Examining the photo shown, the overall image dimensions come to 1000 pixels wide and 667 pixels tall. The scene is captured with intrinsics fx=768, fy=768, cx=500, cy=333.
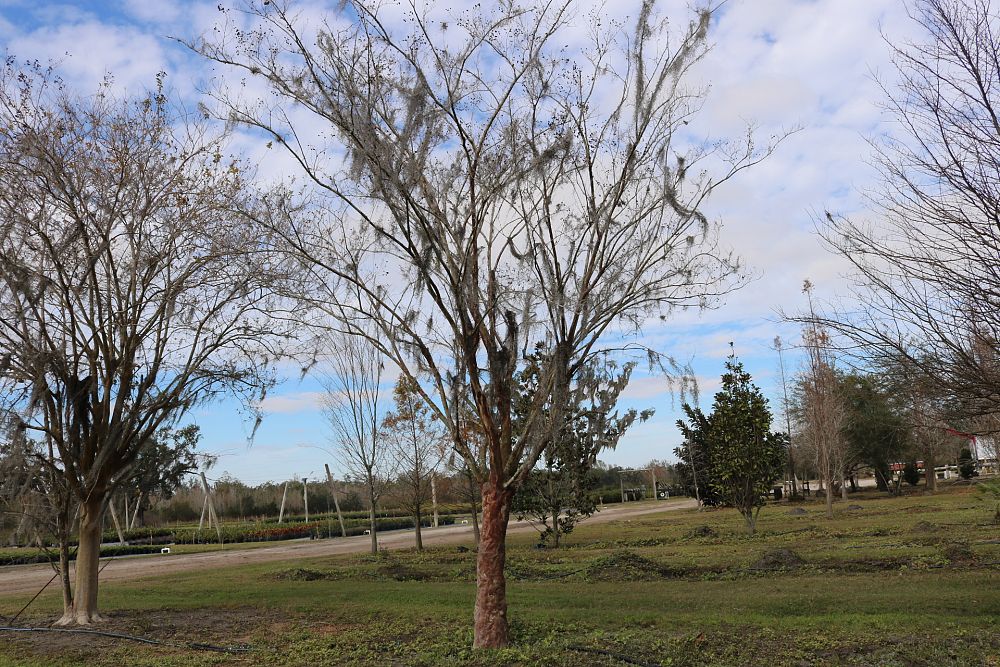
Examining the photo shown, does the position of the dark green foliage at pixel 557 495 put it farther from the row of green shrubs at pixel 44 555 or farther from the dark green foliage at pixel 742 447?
the row of green shrubs at pixel 44 555

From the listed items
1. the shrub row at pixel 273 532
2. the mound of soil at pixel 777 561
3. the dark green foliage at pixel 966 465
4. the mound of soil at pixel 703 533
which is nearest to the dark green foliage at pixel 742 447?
the mound of soil at pixel 703 533

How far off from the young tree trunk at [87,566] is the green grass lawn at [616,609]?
46 cm

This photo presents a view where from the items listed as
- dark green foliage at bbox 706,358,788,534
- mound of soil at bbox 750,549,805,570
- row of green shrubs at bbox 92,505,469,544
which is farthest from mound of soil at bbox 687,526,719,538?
row of green shrubs at bbox 92,505,469,544

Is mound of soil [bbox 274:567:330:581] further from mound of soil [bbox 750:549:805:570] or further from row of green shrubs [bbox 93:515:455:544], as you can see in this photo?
row of green shrubs [bbox 93:515:455:544]

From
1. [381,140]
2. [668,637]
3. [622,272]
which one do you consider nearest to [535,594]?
[668,637]

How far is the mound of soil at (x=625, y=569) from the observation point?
13.1m

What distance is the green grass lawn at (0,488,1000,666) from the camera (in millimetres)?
7305

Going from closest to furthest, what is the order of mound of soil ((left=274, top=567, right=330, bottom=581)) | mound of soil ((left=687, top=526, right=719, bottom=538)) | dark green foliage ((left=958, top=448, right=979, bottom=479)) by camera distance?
mound of soil ((left=274, top=567, right=330, bottom=581)), mound of soil ((left=687, top=526, right=719, bottom=538)), dark green foliage ((left=958, top=448, right=979, bottom=479))

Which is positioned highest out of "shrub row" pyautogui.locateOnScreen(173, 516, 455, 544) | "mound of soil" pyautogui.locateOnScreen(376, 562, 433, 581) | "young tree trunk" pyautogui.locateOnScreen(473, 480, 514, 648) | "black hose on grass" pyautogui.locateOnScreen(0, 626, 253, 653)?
"young tree trunk" pyautogui.locateOnScreen(473, 480, 514, 648)

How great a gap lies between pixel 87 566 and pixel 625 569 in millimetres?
8437

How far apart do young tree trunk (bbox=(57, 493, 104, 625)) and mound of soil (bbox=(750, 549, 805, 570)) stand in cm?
1009

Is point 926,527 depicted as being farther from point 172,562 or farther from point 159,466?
point 172,562

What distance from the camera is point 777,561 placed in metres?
13.1

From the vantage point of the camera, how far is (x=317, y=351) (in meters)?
10.9
